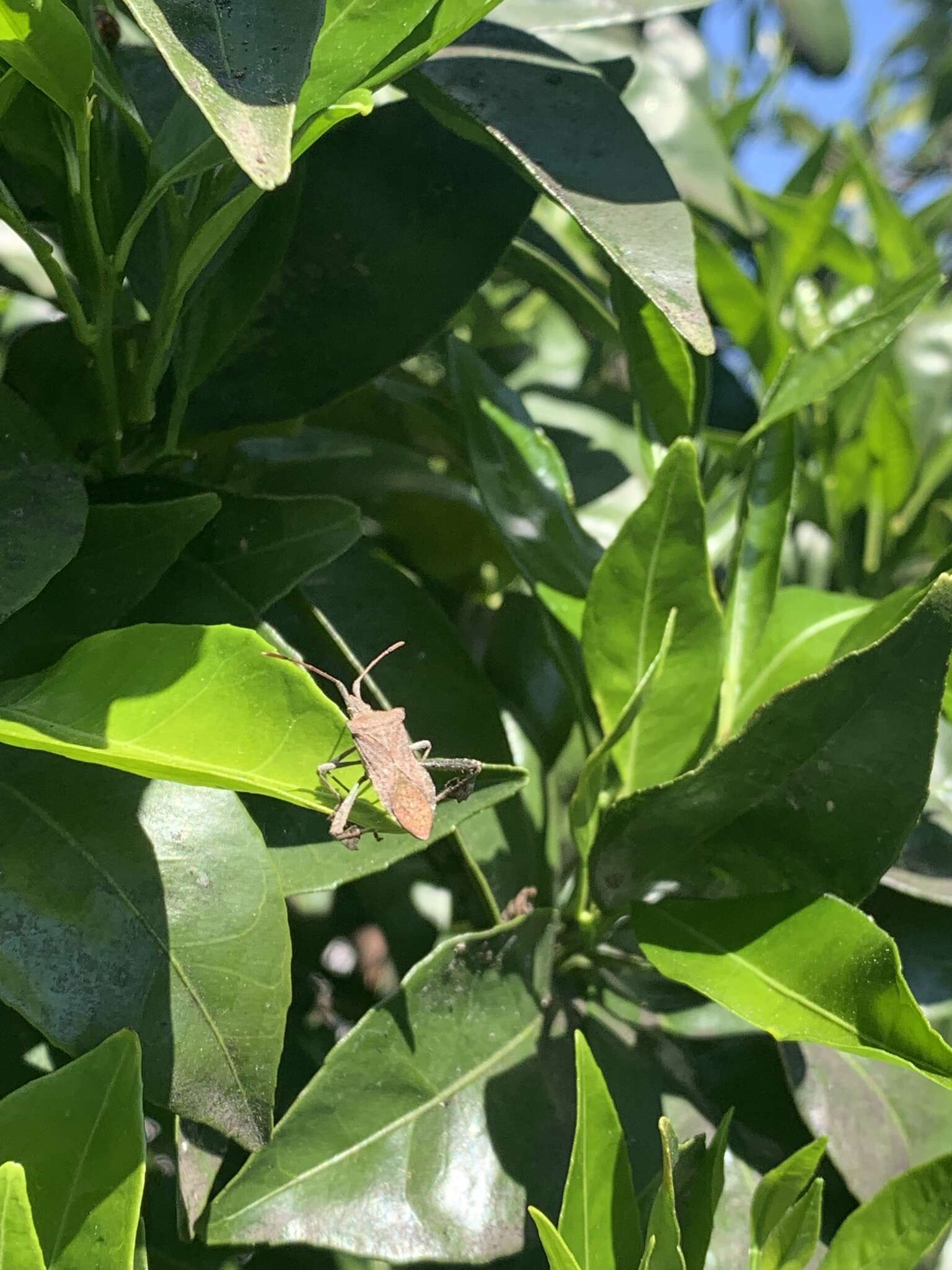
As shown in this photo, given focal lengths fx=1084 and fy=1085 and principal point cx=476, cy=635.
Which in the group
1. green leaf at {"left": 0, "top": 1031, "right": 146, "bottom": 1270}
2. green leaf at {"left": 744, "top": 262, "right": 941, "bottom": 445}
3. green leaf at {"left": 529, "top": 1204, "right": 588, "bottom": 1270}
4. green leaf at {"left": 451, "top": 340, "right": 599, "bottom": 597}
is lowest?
green leaf at {"left": 529, "top": 1204, "right": 588, "bottom": 1270}

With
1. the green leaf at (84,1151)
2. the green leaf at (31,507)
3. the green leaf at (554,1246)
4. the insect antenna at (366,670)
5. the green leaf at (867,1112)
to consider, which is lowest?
the green leaf at (867,1112)

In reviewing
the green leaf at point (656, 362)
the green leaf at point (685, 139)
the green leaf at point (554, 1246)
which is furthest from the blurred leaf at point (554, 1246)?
the green leaf at point (685, 139)

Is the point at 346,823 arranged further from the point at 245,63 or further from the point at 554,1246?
the point at 245,63

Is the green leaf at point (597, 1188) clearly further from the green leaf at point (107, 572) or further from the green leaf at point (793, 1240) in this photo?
the green leaf at point (107, 572)

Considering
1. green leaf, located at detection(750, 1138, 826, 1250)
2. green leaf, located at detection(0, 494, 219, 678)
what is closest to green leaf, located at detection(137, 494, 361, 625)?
green leaf, located at detection(0, 494, 219, 678)

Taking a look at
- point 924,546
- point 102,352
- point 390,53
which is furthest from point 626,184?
point 924,546

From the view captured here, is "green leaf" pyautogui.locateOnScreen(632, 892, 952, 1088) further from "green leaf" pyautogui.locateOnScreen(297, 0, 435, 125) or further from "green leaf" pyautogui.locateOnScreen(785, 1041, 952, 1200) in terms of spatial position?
"green leaf" pyautogui.locateOnScreen(297, 0, 435, 125)

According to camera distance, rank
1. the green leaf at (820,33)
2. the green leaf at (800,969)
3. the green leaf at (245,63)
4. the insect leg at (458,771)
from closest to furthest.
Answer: the green leaf at (245,63)
the green leaf at (800,969)
the insect leg at (458,771)
the green leaf at (820,33)

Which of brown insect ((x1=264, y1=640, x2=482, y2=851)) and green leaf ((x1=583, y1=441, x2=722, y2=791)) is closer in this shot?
brown insect ((x1=264, y1=640, x2=482, y2=851))
